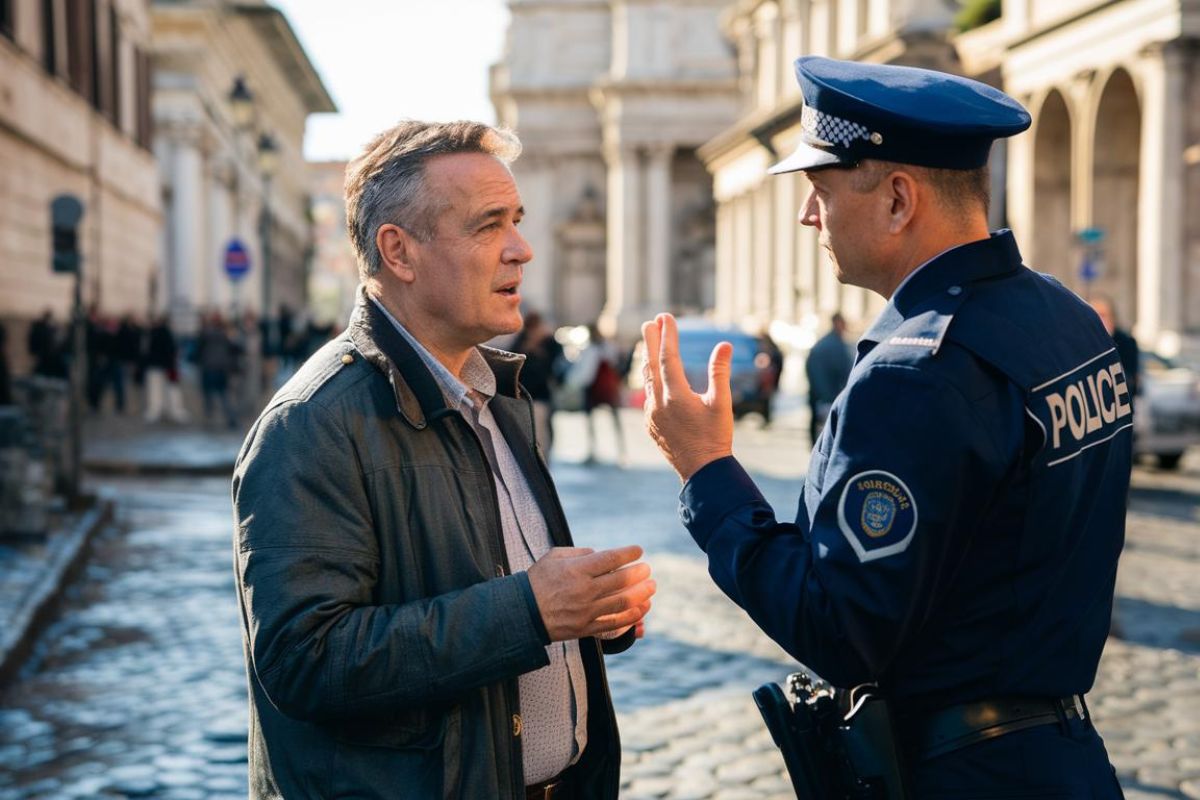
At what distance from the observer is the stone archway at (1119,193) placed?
102ft

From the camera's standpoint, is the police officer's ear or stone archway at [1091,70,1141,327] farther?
stone archway at [1091,70,1141,327]

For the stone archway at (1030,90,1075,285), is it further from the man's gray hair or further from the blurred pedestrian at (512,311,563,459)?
the man's gray hair

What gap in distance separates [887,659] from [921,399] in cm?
39

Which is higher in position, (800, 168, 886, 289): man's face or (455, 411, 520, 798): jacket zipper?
(800, 168, 886, 289): man's face

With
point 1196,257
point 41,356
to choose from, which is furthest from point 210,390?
point 1196,257

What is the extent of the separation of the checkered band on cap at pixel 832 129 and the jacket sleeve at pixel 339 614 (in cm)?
87

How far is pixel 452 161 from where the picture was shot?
303 centimetres

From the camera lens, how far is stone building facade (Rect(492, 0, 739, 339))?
7631 cm

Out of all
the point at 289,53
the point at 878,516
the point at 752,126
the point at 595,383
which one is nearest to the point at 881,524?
the point at 878,516

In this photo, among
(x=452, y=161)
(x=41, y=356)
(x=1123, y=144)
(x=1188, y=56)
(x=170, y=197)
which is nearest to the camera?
(x=452, y=161)

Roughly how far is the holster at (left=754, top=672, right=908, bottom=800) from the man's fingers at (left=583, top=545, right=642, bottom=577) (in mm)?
354

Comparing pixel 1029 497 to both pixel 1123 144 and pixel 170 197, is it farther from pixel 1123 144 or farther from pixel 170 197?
pixel 170 197

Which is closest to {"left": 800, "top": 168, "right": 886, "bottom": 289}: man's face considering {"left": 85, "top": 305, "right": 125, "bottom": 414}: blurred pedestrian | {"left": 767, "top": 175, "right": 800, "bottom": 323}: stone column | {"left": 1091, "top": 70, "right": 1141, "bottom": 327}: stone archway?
{"left": 85, "top": 305, "right": 125, "bottom": 414}: blurred pedestrian

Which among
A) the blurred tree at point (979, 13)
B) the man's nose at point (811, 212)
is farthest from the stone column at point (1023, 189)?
the man's nose at point (811, 212)
